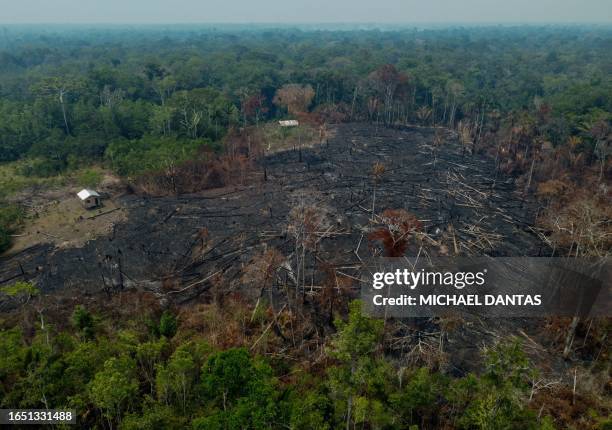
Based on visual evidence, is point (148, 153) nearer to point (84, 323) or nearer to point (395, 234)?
point (84, 323)

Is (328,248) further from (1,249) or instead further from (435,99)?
(435,99)

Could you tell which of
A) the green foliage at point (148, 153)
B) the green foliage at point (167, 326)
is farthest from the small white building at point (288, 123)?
the green foliage at point (167, 326)

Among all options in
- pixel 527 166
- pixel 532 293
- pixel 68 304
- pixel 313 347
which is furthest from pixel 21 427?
pixel 527 166

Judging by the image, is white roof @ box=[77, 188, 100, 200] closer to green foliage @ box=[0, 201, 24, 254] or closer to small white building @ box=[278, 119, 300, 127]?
green foliage @ box=[0, 201, 24, 254]

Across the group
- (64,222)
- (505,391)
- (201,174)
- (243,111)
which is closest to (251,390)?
(505,391)

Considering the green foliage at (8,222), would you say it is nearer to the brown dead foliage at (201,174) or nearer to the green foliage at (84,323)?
the brown dead foliage at (201,174)

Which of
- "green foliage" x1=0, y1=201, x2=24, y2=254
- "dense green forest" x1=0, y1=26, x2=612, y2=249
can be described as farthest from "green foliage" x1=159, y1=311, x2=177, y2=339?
"dense green forest" x1=0, y1=26, x2=612, y2=249

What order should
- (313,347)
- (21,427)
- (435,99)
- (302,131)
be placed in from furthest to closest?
(435,99) → (302,131) → (313,347) → (21,427)
